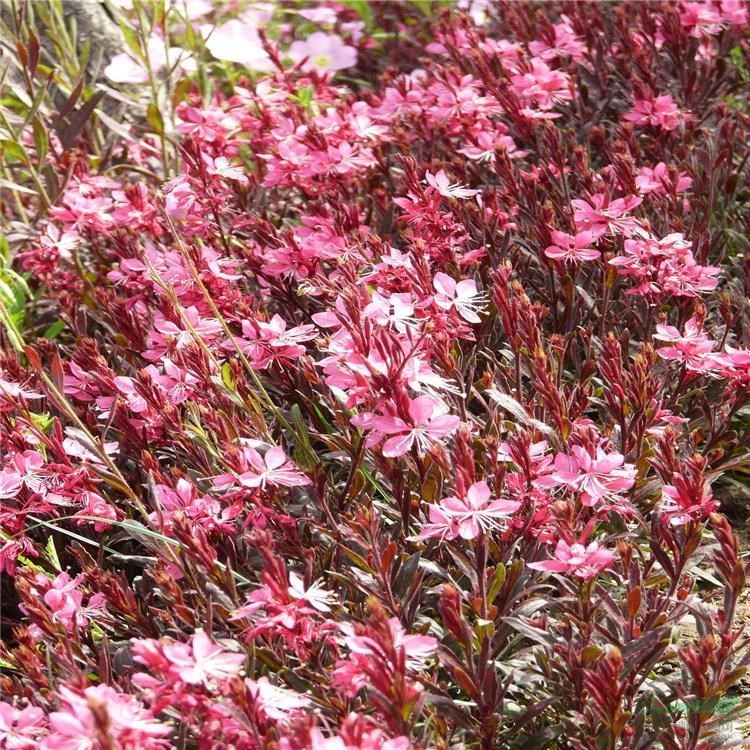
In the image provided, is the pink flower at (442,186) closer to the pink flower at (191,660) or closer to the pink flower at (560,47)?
the pink flower at (560,47)

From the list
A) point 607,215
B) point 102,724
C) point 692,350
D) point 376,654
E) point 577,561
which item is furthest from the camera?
point 607,215

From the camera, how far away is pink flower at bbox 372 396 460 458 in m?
1.79

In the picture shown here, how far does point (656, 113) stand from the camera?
3.17 meters

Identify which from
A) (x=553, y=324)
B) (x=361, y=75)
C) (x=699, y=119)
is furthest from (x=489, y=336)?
(x=361, y=75)

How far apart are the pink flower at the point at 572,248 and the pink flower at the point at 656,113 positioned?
84 cm

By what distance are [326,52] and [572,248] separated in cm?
265

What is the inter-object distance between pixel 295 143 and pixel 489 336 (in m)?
0.91

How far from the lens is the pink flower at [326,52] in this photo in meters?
4.69

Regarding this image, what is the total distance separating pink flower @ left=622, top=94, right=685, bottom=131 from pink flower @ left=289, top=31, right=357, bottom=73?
5.98 feet

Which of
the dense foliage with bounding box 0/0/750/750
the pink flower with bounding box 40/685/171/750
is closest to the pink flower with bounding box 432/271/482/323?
the dense foliage with bounding box 0/0/750/750

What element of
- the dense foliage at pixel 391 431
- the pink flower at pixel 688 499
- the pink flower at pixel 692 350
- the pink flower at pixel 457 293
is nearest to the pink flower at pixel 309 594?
the dense foliage at pixel 391 431

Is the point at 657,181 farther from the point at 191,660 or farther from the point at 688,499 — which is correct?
the point at 191,660

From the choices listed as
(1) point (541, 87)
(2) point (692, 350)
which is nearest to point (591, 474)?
(2) point (692, 350)

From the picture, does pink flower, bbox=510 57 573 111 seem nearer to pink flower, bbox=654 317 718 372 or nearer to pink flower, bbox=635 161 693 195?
pink flower, bbox=635 161 693 195
